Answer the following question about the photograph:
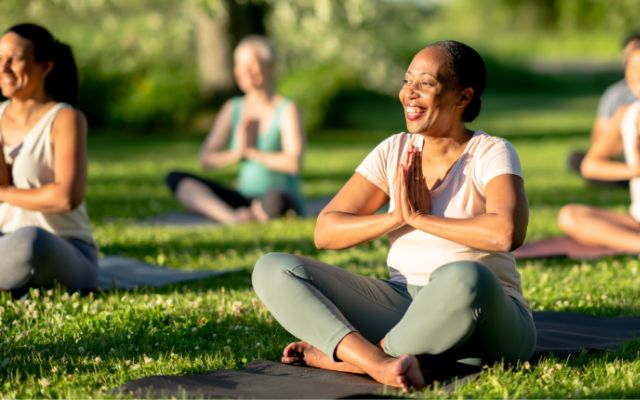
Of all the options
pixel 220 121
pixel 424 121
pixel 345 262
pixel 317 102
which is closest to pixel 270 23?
pixel 317 102

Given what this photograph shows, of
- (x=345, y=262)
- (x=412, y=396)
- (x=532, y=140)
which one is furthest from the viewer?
(x=532, y=140)

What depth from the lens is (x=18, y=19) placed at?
20.4 m

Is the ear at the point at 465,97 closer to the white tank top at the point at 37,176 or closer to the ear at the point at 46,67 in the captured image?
the white tank top at the point at 37,176

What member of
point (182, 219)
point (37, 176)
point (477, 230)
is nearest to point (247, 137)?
point (182, 219)

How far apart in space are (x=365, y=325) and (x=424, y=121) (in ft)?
3.15

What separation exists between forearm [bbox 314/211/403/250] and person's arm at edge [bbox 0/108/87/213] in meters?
2.04

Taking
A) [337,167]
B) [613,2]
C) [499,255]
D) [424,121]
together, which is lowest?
[337,167]

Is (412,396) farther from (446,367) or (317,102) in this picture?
(317,102)

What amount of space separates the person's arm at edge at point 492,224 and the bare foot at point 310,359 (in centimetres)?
68

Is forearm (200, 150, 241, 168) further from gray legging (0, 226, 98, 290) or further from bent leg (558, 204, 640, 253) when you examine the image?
gray legging (0, 226, 98, 290)

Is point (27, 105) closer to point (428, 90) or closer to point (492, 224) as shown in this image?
point (428, 90)

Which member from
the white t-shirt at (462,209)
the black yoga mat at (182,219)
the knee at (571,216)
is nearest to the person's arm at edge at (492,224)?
the white t-shirt at (462,209)

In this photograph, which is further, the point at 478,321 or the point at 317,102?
the point at 317,102

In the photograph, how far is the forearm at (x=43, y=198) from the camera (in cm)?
654
